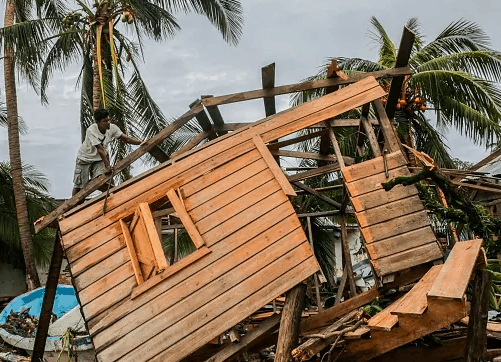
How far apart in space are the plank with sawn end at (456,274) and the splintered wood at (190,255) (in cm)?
225

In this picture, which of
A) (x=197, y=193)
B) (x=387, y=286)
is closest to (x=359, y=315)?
(x=387, y=286)

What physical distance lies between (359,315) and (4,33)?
12.5 metres

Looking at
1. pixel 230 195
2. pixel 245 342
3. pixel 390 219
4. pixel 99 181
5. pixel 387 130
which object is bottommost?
pixel 245 342

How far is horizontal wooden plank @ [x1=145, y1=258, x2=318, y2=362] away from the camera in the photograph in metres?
6.64

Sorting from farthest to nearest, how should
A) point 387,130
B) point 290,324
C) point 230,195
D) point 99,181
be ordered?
point 387,130 < point 99,181 < point 230,195 < point 290,324

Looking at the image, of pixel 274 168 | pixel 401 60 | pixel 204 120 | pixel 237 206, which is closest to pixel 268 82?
pixel 204 120

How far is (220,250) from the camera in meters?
7.15

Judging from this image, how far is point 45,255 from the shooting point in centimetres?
1911

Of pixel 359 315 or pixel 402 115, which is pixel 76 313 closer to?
pixel 359 315

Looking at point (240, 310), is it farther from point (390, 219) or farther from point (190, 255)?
point (390, 219)

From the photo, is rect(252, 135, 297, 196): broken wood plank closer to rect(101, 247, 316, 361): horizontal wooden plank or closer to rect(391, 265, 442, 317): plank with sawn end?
rect(101, 247, 316, 361): horizontal wooden plank

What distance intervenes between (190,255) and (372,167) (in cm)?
270

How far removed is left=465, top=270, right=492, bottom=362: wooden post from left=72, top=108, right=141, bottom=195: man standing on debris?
563cm

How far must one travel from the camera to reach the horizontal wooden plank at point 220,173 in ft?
25.2
